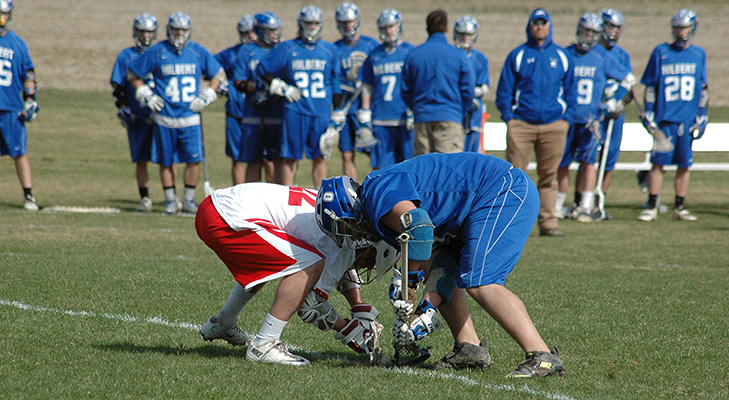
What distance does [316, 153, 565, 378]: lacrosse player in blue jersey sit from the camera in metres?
4.03

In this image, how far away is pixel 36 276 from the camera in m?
6.32

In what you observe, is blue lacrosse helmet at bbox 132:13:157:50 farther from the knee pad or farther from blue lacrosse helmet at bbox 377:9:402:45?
the knee pad

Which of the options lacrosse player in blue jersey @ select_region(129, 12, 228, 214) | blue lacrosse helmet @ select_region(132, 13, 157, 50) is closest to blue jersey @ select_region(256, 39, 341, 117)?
lacrosse player in blue jersey @ select_region(129, 12, 228, 214)

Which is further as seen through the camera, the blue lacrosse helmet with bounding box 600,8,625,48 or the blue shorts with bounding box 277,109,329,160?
the blue lacrosse helmet with bounding box 600,8,625,48

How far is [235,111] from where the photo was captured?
41.2 feet

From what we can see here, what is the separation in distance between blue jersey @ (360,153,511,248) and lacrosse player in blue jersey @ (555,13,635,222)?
7392 millimetres

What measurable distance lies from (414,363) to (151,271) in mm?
2913

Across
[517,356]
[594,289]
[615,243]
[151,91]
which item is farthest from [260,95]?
[517,356]

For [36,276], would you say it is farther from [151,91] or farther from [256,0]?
[256,0]

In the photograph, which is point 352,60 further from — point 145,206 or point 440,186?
point 440,186

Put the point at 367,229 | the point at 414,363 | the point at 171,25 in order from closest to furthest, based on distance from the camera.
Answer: the point at 367,229 → the point at 414,363 → the point at 171,25

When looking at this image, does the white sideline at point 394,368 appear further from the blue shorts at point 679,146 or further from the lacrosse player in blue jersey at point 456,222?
the blue shorts at point 679,146

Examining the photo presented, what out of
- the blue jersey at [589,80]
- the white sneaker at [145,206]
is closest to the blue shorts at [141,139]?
the white sneaker at [145,206]

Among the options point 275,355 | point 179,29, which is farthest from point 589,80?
point 275,355
